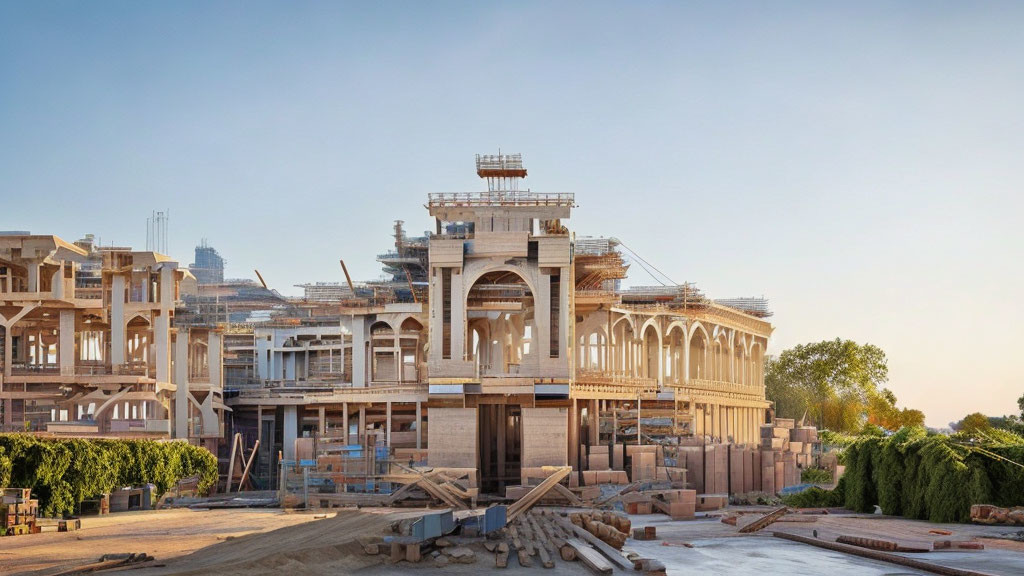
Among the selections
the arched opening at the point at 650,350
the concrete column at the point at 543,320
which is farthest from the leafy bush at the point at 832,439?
the concrete column at the point at 543,320

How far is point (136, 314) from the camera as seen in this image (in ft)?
243

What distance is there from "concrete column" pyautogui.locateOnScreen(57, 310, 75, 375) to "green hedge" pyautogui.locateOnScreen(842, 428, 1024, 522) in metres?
43.1

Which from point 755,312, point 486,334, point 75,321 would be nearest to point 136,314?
point 75,321

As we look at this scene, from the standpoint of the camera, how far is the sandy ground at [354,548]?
3350 centimetres

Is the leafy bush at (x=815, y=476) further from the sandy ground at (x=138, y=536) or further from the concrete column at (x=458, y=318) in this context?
the sandy ground at (x=138, y=536)

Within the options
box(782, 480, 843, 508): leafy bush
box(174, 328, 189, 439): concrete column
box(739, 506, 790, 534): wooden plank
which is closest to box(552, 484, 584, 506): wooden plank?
box(782, 480, 843, 508): leafy bush

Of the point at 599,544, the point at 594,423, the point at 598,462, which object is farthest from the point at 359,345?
the point at 599,544

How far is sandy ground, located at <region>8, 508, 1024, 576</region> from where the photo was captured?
33500 mm

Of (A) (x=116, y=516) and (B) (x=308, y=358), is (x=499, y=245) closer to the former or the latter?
(A) (x=116, y=516)

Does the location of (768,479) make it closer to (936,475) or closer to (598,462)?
(598,462)

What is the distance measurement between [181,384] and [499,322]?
23.2 meters

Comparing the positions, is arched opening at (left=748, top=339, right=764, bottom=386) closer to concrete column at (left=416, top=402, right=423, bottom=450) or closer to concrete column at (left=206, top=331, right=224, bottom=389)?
concrete column at (left=416, top=402, right=423, bottom=450)

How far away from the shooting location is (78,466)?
50.6m

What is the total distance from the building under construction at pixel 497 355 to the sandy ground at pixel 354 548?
16467mm
